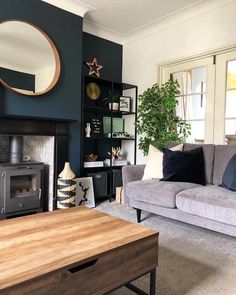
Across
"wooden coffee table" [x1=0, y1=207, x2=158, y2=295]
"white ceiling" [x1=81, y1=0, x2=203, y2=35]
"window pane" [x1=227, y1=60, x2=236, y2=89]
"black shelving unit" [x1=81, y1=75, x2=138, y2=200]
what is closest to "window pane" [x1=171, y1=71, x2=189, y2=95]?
"window pane" [x1=227, y1=60, x2=236, y2=89]

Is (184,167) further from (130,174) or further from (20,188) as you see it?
(20,188)

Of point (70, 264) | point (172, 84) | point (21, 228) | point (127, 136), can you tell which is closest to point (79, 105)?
point (127, 136)

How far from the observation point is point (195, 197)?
87.0 inches

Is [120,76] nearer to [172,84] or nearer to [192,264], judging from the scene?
[172,84]

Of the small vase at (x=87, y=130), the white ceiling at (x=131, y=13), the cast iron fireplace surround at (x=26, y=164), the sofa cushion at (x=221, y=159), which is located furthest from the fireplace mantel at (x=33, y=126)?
the sofa cushion at (x=221, y=159)

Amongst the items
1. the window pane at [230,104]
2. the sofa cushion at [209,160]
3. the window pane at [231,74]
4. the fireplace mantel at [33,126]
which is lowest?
the sofa cushion at [209,160]

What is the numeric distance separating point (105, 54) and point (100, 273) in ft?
12.5

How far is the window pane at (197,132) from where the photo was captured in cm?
357

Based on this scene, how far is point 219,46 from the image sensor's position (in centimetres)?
327

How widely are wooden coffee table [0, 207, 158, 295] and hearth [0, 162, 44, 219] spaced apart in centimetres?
135

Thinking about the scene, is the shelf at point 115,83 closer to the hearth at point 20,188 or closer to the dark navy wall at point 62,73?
the dark navy wall at point 62,73

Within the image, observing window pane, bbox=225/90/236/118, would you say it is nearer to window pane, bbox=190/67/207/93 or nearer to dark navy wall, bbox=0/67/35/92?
window pane, bbox=190/67/207/93

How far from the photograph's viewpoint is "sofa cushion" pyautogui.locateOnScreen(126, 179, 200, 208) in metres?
2.39

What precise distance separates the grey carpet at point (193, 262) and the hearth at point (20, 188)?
136 cm
